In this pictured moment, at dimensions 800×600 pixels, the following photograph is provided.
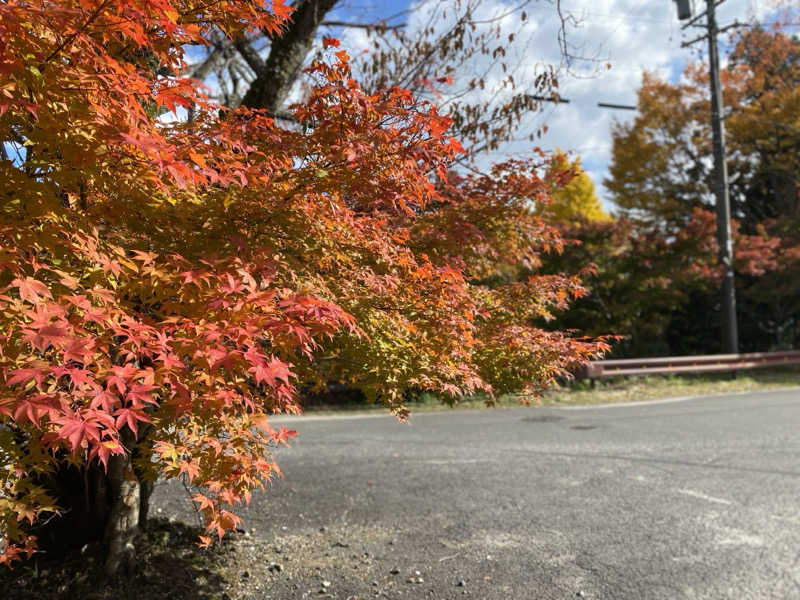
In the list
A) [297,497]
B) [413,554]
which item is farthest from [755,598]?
[297,497]

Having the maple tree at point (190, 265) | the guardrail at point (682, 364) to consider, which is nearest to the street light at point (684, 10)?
the guardrail at point (682, 364)

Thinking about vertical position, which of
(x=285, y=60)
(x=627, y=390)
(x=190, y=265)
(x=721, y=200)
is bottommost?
(x=627, y=390)

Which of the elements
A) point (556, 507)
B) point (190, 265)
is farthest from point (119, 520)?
point (556, 507)

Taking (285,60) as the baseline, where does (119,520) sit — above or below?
below

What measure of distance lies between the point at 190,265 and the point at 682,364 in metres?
15.7

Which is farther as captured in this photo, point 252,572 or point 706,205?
point 706,205

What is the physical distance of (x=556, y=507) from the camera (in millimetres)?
5680

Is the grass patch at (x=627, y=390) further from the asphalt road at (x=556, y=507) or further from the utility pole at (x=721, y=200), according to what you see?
the asphalt road at (x=556, y=507)

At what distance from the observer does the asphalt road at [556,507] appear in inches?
166

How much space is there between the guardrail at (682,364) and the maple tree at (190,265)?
400 inches

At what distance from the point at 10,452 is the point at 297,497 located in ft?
12.6

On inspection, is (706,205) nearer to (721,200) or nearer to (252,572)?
(721,200)

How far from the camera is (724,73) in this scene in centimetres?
2223

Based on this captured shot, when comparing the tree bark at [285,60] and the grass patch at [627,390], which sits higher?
the tree bark at [285,60]
